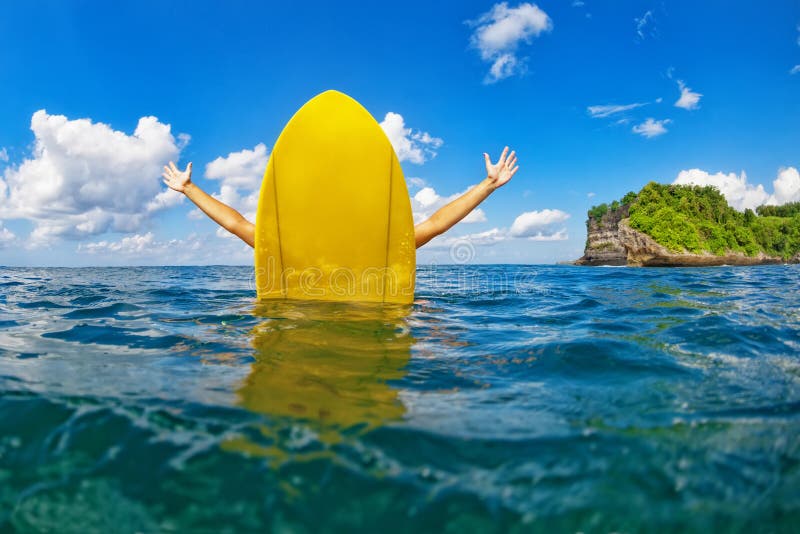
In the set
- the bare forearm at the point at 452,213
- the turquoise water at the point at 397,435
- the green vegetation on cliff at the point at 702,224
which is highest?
the green vegetation on cliff at the point at 702,224

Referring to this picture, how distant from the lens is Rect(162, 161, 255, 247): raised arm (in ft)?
16.1

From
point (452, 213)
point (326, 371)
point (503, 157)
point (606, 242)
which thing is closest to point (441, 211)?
point (452, 213)

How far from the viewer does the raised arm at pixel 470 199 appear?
16.0 ft

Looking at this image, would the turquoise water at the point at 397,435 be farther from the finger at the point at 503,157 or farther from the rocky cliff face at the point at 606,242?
the rocky cliff face at the point at 606,242

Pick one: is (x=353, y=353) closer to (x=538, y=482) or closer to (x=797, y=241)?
(x=538, y=482)

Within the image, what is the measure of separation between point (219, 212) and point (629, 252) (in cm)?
5744

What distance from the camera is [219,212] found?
4.93m

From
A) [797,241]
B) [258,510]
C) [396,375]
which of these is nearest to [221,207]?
[396,375]

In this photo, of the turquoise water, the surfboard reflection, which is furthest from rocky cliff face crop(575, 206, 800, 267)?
the surfboard reflection

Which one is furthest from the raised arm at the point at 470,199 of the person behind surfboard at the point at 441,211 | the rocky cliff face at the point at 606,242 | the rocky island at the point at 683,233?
the rocky cliff face at the point at 606,242

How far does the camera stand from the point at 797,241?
59031 mm

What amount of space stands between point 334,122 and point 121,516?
4010 millimetres

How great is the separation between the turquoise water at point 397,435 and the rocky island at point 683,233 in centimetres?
5474

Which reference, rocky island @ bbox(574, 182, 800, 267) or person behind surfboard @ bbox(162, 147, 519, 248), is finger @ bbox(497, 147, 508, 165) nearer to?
person behind surfboard @ bbox(162, 147, 519, 248)
